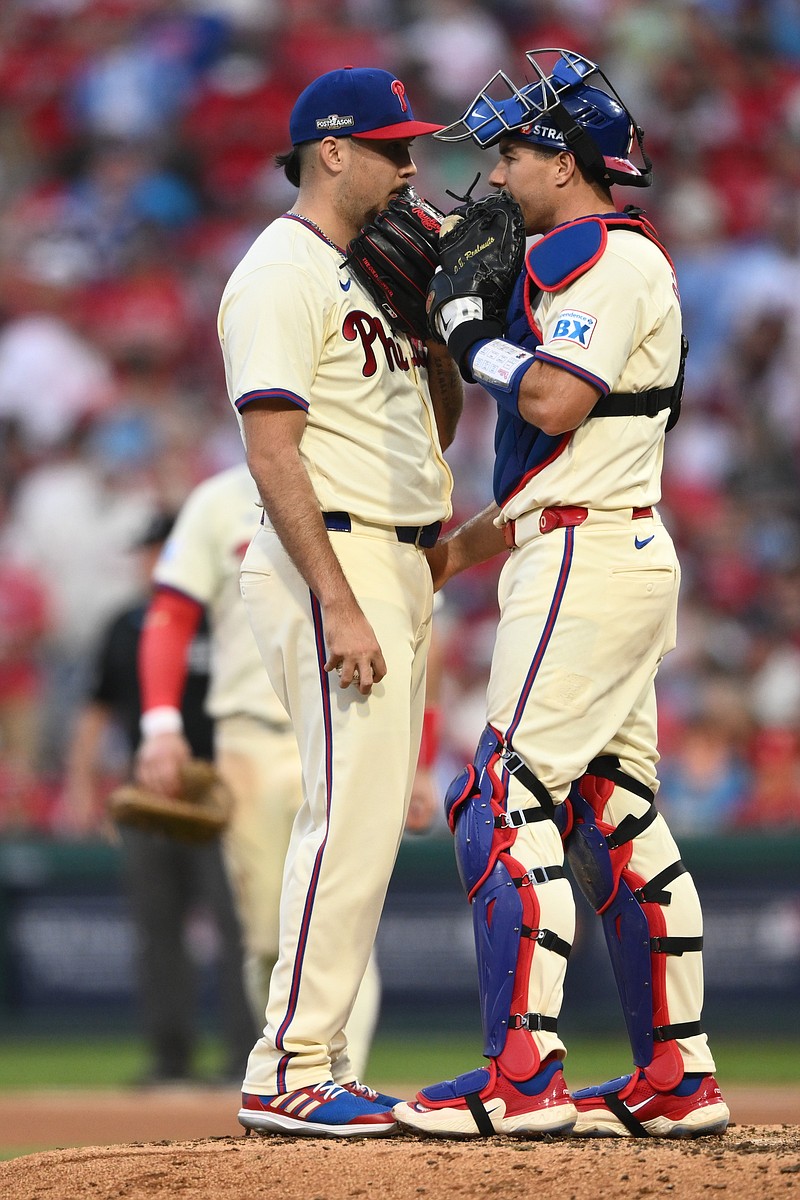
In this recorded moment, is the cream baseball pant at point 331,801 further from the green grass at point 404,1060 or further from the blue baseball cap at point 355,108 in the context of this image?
the green grass at point 404,1060

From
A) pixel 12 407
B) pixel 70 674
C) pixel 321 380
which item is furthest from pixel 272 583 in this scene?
pixel 12 407

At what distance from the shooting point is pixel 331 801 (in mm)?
3846

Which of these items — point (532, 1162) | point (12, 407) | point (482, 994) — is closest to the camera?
point (532, 1162)

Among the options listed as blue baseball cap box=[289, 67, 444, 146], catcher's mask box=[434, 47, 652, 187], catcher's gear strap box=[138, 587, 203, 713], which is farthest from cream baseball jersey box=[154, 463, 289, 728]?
catcher's mask box=[434, 47, 652, 187]

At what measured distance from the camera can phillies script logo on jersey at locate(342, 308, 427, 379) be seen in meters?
4.00

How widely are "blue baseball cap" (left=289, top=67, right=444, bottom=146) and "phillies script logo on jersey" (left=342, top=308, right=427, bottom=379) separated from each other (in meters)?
0.42

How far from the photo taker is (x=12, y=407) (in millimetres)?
11711

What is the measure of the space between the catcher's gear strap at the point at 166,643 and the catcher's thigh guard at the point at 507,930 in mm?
2612

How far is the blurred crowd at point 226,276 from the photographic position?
9914mm

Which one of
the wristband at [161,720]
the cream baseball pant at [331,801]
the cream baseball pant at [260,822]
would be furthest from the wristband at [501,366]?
the wristband at [161,720]

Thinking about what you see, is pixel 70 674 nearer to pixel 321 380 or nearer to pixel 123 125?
pixel 123 125

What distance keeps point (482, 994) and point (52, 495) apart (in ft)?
25.5

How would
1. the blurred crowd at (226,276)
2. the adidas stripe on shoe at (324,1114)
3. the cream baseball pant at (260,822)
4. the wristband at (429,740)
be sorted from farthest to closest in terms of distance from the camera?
the blurred crowd at (226,276) < the cream baseball pant at (260,822) < the wristband at (429,740) < the adidas stripe on shoe at (324,1114)

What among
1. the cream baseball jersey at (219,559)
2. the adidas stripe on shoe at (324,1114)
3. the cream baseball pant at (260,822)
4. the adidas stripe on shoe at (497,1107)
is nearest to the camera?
the adidas stripe on shoe at (497,1107)
